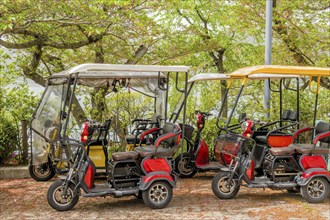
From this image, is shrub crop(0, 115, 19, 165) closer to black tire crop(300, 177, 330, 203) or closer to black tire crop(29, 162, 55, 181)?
black tire crop(29, 162, 55, 181)

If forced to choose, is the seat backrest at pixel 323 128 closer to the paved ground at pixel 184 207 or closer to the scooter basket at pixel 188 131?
the paved ground at pixel 184 207

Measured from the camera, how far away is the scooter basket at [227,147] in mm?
7488

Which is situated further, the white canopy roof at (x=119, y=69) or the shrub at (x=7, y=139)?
the shrub at (x=7, y=139)

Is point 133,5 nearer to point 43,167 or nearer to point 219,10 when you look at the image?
point 43,167

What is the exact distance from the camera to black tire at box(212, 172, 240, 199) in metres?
7.40

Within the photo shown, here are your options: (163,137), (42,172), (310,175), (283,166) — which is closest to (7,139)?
(42,172)

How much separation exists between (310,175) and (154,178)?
2.33m

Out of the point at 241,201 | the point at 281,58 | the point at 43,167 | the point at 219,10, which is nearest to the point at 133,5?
the point at 43,167

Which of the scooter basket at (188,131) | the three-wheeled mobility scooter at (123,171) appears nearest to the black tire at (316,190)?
the three-wheeled mobility scooter at (123,171)

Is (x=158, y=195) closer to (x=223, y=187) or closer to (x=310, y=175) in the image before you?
(x=223, y=187)

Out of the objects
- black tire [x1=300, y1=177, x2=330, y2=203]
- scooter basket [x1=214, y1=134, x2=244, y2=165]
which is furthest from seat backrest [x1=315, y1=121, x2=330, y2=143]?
scooter basket [x1=214, y1=134, x2=244, y2=165]

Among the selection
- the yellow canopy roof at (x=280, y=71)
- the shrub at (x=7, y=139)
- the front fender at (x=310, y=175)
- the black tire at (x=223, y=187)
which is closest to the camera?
the yellow canopy roof at (x=280, y=71)

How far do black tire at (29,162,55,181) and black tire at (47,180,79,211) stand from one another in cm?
237

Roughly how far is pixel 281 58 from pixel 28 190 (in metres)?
8.26
